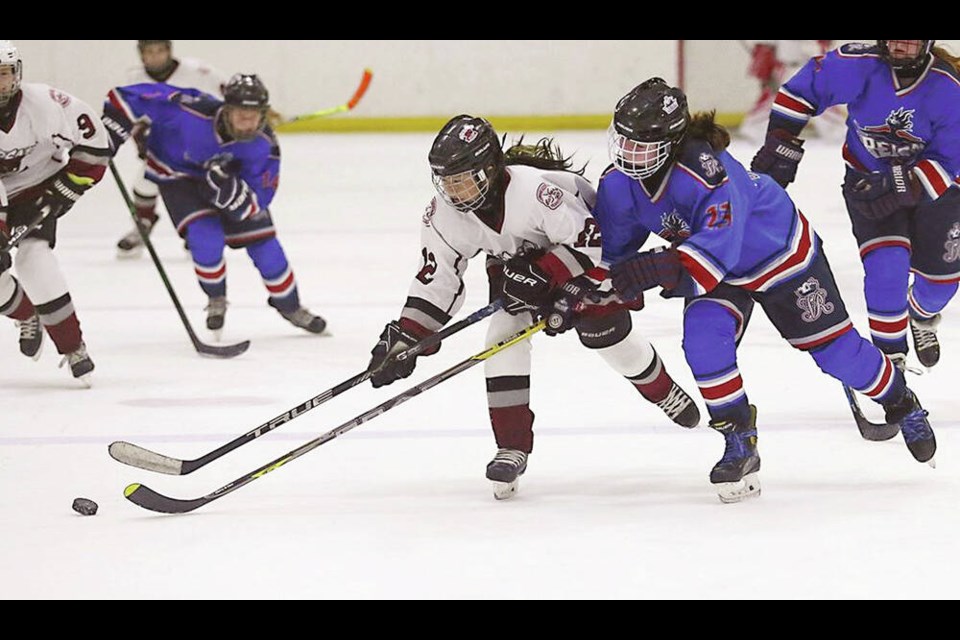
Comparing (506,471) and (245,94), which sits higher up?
(245,94)

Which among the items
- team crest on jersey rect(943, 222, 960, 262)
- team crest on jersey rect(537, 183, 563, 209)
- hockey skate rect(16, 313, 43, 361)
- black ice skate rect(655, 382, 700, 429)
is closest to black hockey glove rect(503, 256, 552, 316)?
team crest on jersey rect(537, 183, 563, 209)

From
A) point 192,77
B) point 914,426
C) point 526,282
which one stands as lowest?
point 192,77

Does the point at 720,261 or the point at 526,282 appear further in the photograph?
the point at 526,282

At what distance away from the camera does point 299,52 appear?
10.5 m

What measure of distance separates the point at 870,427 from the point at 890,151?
2.33 feet

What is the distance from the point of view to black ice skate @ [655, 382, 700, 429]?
344 centimetres

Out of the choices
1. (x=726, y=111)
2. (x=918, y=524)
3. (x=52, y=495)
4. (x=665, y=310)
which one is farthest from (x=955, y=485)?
(x=726, y=111)

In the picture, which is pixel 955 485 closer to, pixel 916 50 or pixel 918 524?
pixel 918 524

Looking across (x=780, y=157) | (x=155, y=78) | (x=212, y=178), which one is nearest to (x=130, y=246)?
(x=155, y=78)

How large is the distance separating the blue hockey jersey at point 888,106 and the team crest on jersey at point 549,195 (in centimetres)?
91

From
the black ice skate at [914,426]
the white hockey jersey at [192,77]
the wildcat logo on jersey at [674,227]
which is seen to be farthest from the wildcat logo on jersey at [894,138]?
the white hockey jersey at [192,77]

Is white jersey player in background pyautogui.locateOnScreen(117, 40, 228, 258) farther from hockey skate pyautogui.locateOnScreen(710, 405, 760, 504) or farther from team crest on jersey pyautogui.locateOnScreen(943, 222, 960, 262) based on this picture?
hockey skate pyautogui.locateOnScreen(710, 405, 760, 504)

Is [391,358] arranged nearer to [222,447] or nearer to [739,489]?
[222,447]

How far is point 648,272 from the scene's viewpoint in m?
2.88
